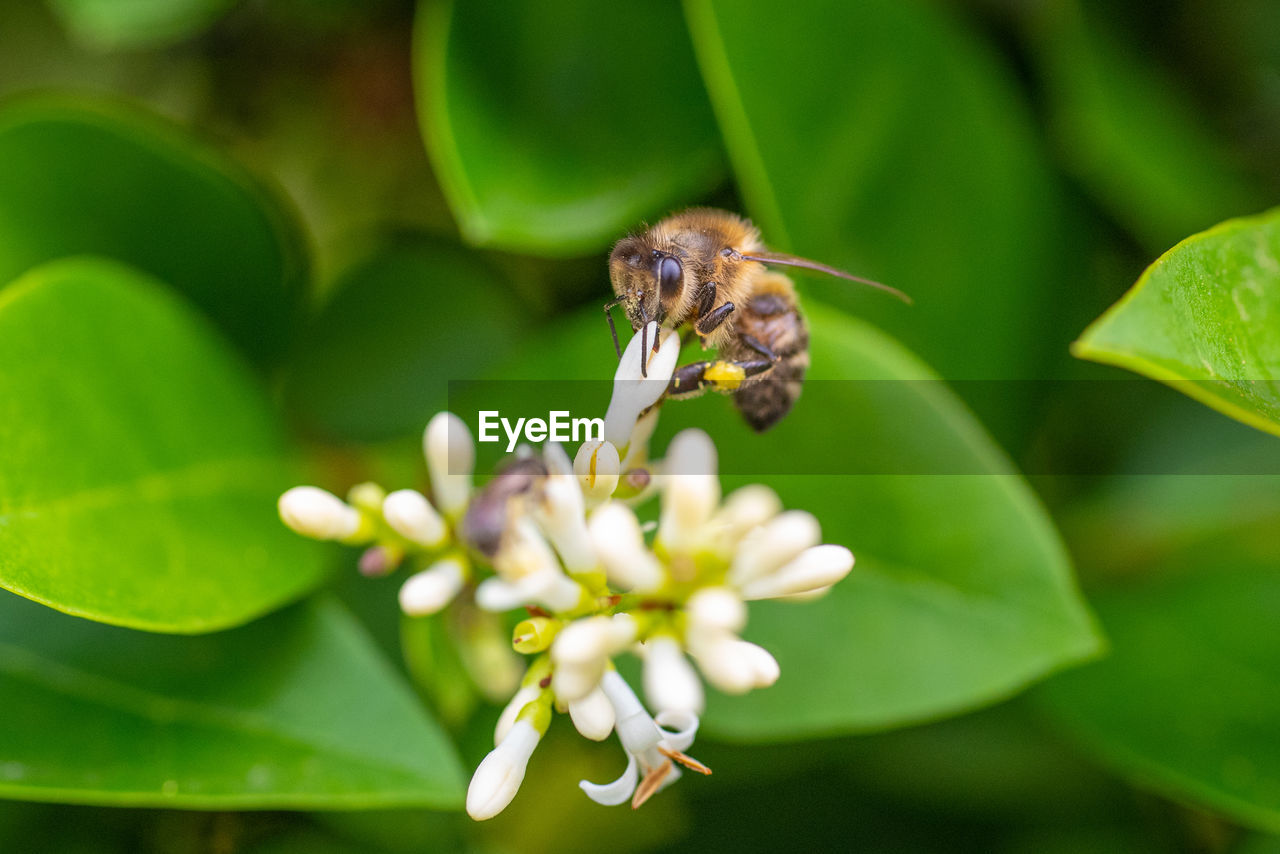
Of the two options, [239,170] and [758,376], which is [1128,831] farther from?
[239,170]

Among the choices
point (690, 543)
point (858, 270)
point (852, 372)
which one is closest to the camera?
point (690, 543)

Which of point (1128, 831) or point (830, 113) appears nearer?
point (830, 113)

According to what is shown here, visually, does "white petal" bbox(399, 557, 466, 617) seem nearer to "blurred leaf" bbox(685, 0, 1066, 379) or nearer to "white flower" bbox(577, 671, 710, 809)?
"white flower" bbox(577, 671, 710, 809)

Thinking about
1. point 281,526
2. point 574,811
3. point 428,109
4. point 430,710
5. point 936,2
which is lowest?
point 574,811

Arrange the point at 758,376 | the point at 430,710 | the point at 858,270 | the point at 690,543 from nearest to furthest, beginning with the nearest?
the point at 690,543 → the point at 758,376 → the point at 430,710 → the point at 858,270

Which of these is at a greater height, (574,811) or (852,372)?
(852,372)

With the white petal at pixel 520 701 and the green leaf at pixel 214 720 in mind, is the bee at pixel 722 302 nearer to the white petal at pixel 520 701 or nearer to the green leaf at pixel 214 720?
the white petal at pixel 520 701

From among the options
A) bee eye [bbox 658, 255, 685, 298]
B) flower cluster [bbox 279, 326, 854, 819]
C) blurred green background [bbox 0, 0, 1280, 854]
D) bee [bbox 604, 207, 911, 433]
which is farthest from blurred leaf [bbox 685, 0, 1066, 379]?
flower cluster [bbox 279, 326, 854, 819]

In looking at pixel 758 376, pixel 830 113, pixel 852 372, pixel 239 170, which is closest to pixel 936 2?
pixel 830 113
